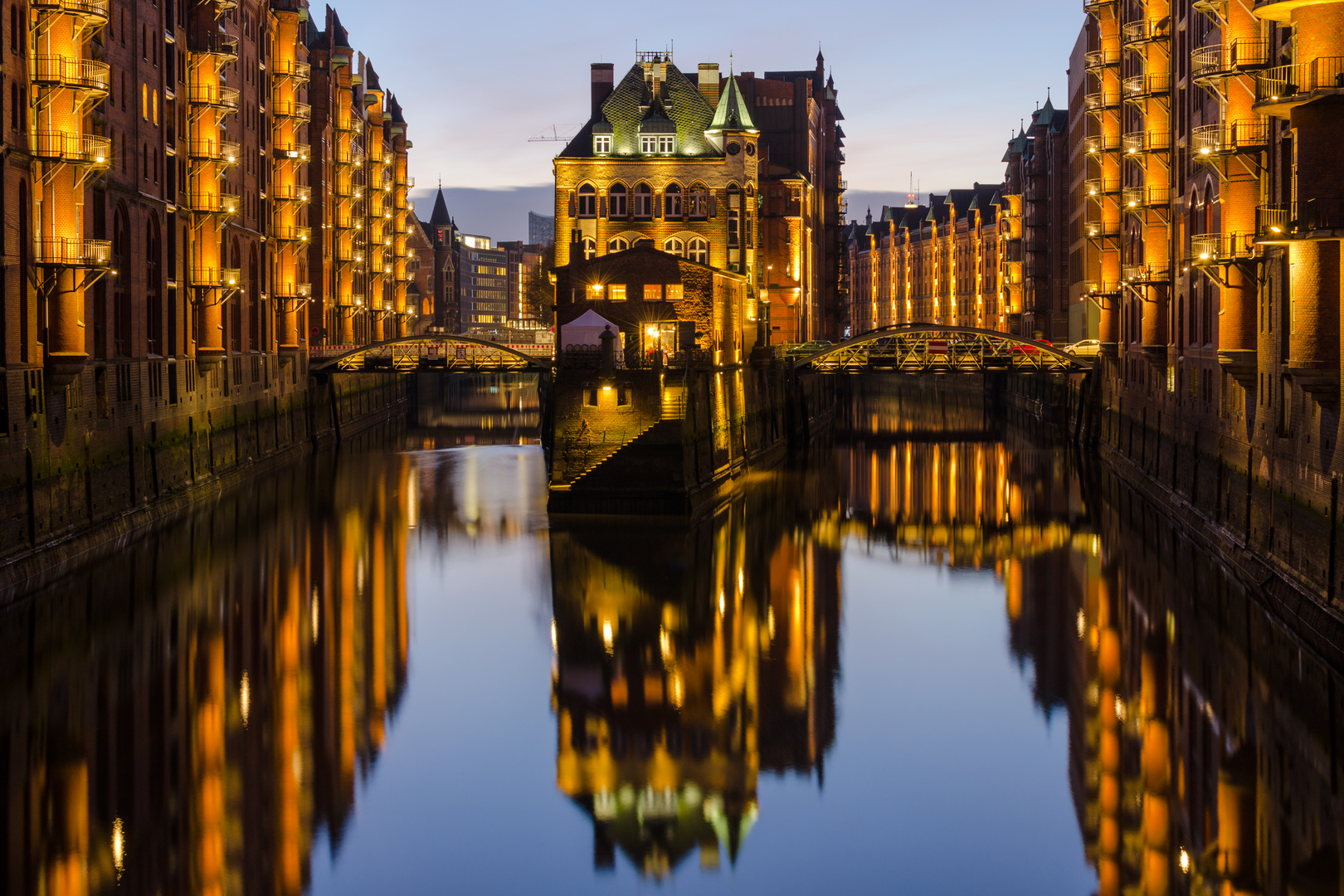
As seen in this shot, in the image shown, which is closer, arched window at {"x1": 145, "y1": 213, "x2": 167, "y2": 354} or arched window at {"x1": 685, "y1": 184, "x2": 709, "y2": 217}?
arched window at {"x1": 145, "y1": 213, "x2": 167, "y2": 354}

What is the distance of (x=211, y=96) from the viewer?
4972 centimetres

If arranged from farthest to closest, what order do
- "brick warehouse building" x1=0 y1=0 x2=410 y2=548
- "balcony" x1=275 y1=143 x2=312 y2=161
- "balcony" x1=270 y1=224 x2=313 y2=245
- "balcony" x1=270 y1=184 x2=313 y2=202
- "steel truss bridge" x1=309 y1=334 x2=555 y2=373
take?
1. "steel truss bridge" x1=309 y1=334 x2=555 y2=373
2. "balcony" x1=275 y1=143 x2=312 y2=161
3. "balcony" x1=270 y1=184 x2=313 y2=202
4. "balcony" x1=270 y1=224 x2=313 y2=245
5. "brick warehouse building" x1=0 y1=0 x2=410 y2=548

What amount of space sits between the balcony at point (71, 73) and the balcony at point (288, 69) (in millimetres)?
29652

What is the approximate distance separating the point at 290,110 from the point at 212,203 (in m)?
16.8

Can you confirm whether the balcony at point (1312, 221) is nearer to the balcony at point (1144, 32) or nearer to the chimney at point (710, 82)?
the balcony at point (1144, 32)

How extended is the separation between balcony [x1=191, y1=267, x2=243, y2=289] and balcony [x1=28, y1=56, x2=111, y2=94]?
14104 mm

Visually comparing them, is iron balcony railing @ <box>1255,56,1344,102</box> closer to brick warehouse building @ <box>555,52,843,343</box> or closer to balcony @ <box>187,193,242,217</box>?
balcony @ <box>187,193,242,217</box>

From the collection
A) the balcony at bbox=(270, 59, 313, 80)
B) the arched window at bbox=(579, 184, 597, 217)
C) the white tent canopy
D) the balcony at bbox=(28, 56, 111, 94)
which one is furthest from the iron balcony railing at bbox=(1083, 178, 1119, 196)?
the balcony at bbox=(28, 56, 111, 94)

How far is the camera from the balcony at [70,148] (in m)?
33.7

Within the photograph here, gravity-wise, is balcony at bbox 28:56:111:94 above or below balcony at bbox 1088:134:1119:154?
below

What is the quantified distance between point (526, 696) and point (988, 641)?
382 inches

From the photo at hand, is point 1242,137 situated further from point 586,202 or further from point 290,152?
point 290,152

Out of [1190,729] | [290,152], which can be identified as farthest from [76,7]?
[290,152]

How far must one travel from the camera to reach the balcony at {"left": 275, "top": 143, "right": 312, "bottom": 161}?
63875 millimetres
